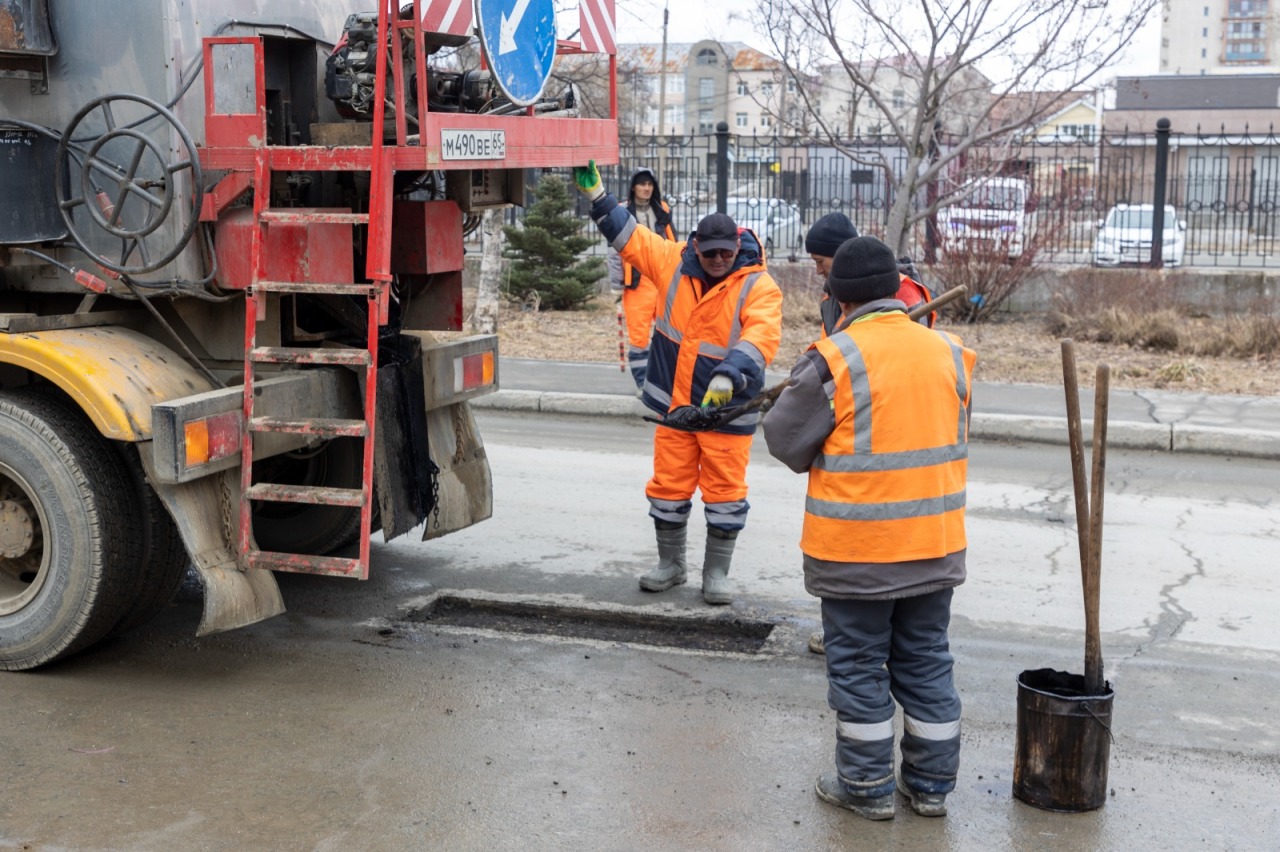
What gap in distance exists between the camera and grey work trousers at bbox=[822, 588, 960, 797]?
153 inches

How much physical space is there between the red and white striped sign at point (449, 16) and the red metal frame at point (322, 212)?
0.25 ft

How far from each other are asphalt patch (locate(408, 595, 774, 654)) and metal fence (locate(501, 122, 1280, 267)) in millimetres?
8492

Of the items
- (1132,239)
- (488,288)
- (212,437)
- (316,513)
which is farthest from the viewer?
(1132,239)

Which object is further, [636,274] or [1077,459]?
[636,274]

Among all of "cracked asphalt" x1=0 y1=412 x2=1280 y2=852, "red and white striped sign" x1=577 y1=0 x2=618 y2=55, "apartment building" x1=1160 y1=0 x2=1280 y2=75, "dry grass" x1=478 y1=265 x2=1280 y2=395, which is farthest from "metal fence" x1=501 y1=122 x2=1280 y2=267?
"apartment building" x1=1160 y1=0 x2=1280 y2=75

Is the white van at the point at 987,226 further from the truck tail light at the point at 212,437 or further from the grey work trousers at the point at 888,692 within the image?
the grey work trousers at the point at 888,692

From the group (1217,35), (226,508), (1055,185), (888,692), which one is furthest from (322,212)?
(1217,35)

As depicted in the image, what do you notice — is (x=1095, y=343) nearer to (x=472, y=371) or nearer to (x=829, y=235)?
(x=829, y=235)

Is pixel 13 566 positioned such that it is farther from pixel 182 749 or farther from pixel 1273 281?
pixel 1273 281

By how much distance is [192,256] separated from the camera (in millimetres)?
4871

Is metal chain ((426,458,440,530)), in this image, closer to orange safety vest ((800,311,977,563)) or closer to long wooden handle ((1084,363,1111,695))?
orange safety vest ((800,311,977,563))

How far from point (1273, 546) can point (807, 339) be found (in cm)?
651

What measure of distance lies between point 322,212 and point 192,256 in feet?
1.73

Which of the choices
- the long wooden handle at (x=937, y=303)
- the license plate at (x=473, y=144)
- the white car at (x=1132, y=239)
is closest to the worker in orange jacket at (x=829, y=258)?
the long wooden handle at (x=937, y=303)
